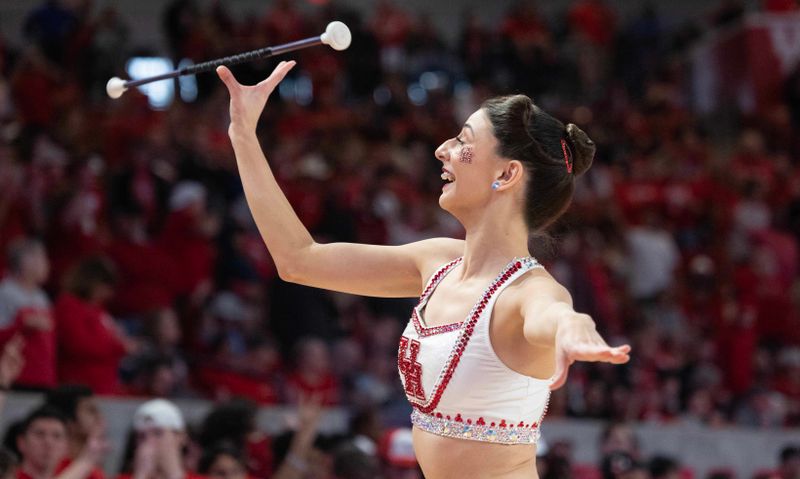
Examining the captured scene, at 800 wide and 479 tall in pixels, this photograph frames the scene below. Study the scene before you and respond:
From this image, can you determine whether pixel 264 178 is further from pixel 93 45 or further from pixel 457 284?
pixel 93 45

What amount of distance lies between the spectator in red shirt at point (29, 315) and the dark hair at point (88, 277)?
0.76ft

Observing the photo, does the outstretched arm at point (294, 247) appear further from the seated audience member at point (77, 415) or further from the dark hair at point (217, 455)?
the seated audience member at point (77, 415)

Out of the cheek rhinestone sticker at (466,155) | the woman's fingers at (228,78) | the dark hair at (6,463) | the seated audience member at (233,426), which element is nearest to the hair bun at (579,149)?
the cheek rhinestone sticker at (466,155)

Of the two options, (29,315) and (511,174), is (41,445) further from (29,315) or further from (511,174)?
(511,174)

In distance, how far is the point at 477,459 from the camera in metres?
3.53

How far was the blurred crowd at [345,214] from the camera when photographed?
30.6ft

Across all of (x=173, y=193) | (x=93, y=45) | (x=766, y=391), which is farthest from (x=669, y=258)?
(x=93, y=45)

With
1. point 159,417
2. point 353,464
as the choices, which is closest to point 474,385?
point 159,417

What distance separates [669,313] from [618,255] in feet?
2.82

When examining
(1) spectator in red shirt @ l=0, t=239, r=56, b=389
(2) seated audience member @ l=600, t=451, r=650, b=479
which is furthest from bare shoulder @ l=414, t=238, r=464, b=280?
(2) seated audience member @ l=600, t=451, r=650, b=479

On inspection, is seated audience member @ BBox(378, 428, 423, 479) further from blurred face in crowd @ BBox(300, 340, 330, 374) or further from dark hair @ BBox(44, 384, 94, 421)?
dark hair @ BBox(44, 384, 94, 421)

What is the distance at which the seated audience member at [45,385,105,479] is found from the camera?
6.71 meters

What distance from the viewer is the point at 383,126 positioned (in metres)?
13.8

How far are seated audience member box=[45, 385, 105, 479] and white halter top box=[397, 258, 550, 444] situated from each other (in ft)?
11.5
